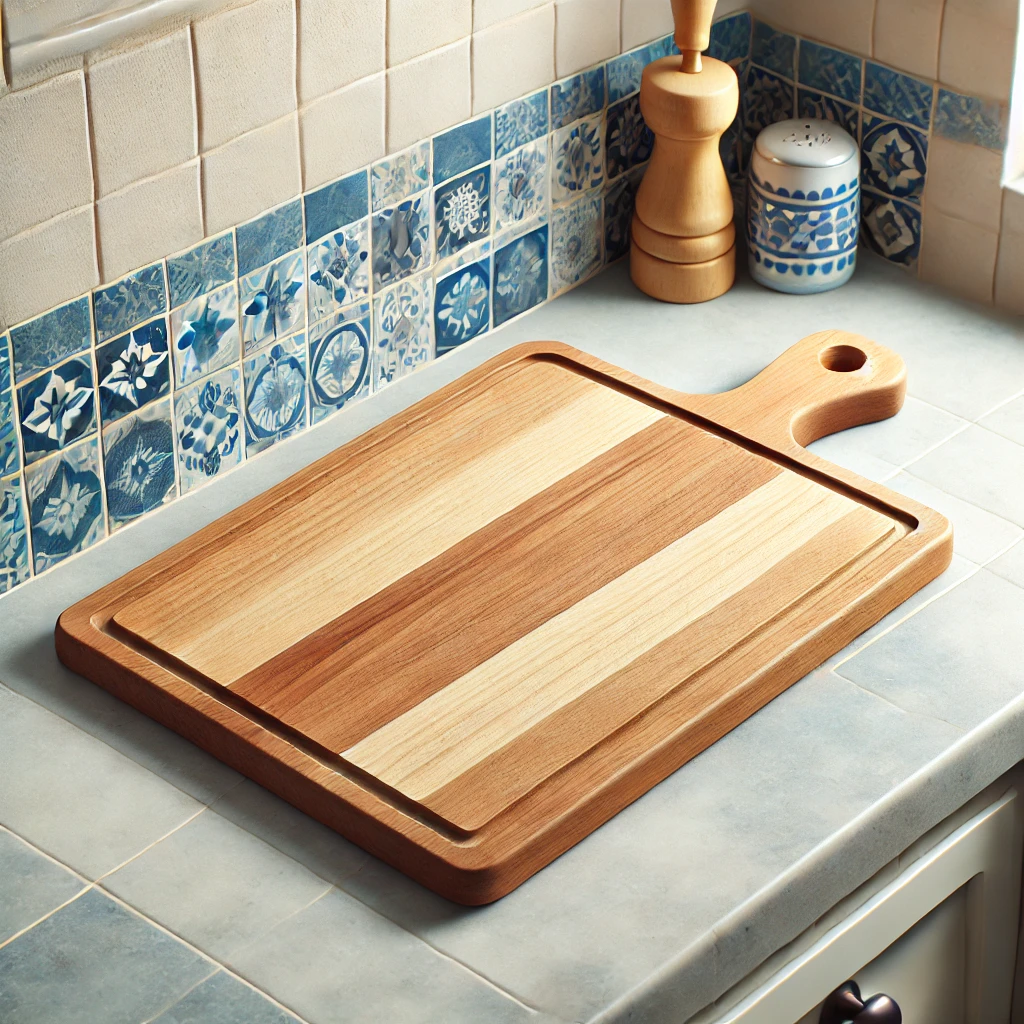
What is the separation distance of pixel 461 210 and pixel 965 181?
452 mm

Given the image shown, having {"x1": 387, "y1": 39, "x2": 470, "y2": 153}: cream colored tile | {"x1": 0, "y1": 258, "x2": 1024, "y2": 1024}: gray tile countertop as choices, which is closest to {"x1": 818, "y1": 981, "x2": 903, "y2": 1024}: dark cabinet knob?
{"x1": 0, "y1": 258, "x2": 1024, "y2": 1024}: gray tile countertop

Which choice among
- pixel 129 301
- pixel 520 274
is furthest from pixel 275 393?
pixel 520 274

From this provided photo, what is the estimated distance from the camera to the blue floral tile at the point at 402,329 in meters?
1.37

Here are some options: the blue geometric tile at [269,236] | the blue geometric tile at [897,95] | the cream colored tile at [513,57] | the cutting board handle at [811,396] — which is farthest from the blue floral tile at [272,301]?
the blue geometric tile at [897,95]

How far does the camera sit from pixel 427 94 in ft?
4.32

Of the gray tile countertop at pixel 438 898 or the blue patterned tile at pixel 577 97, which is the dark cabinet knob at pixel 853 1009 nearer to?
the gray tile countertop at pixel 438 898

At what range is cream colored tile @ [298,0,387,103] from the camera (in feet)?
3.96

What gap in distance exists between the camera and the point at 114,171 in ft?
3.70

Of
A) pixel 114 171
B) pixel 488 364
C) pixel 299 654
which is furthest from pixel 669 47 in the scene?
pixel 299 654

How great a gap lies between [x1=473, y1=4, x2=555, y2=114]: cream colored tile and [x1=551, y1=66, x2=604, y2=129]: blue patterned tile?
0.07ft

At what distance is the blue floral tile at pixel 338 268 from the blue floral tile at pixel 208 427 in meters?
0.09

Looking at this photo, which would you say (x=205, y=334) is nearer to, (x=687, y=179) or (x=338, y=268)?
(x=338, y=268)

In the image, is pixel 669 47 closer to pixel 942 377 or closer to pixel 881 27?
pixel 881 27

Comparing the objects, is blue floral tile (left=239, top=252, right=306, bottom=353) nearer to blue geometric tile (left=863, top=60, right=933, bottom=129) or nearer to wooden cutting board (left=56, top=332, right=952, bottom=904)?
wooden cutting board (left=56, top=332, right=952, bottom=904)
